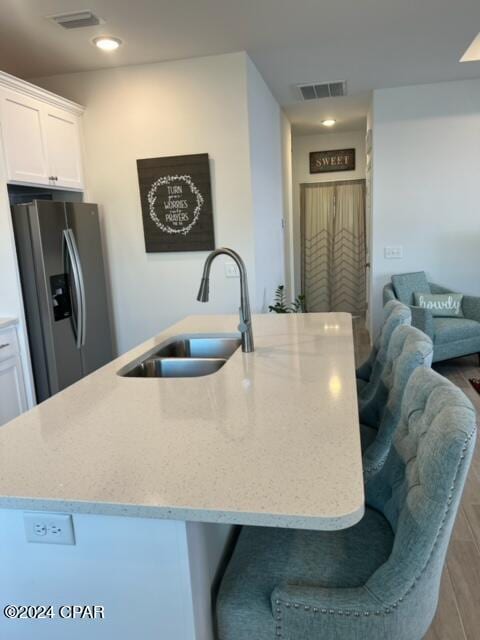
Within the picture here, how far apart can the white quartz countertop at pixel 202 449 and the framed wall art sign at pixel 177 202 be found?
2.12 meters

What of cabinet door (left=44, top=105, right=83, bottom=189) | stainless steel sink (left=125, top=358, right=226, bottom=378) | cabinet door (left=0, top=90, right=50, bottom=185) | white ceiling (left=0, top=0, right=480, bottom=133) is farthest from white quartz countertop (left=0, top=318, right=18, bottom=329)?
white ceiling (left=0, top=0, right=480, bottom=133)

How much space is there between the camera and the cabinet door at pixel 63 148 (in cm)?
330

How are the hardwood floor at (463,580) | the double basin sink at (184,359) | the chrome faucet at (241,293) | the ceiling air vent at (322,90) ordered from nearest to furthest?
the hardwood floor at (463,580)
the chrome faucet at (241,293)
the double basin sink at (184,359)
the ceiling air vent at (322,90)

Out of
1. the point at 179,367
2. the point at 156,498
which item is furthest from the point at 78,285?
the point at 156,498

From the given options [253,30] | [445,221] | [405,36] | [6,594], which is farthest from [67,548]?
[445,221]

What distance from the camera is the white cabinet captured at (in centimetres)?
283

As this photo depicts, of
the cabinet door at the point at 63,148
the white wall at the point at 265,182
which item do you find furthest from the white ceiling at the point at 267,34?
the cabinet door at the point at 63,148

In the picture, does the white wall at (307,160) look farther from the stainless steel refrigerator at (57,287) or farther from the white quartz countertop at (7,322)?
the white quartz countertop at (7,322)

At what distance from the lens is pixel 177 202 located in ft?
11.9

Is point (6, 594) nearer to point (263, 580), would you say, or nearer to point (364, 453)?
point (263, 580)

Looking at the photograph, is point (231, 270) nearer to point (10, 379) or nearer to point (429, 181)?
point (10, 379)

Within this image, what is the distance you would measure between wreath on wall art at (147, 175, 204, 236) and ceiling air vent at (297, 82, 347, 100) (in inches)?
65.0

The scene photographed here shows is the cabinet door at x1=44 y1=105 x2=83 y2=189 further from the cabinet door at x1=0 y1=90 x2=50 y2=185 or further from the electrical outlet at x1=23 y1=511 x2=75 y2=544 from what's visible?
the electrical outlet at x1=23 y1=511 x2=75 y2=544

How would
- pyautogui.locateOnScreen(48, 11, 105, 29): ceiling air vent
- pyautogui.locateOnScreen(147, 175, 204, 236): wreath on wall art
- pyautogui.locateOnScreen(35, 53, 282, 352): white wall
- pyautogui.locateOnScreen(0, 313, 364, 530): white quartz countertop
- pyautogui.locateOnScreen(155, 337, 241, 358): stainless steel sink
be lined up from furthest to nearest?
pyautogui.locateOnScreen(147, 175, 204, 236): wreath on wall art → pyautogui.locateOnScreen(35, 53, 282, 352): white wall → pyautogui.locateOnScreen(48, 11, 105, 29): ceiling air vent → pyautogui.locateOnScreen(155, 337, 241, 358): stainless steel sink → pyautogui.locateOnScreen(0, 313, 364, 530): white quartz countertop
